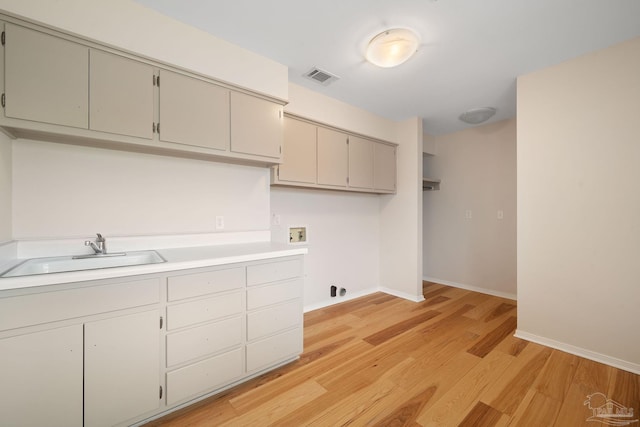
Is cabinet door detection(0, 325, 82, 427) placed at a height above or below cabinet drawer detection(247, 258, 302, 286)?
below

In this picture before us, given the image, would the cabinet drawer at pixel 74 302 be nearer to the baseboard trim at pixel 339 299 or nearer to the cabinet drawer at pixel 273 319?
the cabinet drawer at pixel 273 319

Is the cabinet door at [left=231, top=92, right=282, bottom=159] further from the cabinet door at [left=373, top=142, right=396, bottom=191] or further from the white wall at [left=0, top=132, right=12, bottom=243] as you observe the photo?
the cabinet door at [left=373, top=142, right=396, bottom=191]

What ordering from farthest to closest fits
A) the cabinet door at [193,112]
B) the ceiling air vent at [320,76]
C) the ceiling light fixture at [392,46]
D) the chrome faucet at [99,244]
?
1. the ceiling air vent at [320,76]
2. the ceiling light fixture at [392,46]
3. the cabinet door at [193,112]
4. the chrome faucet at [99,244]

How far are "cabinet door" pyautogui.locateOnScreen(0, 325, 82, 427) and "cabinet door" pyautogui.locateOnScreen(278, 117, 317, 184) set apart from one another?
1.87 meters

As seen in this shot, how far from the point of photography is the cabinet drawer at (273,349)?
1.83 m

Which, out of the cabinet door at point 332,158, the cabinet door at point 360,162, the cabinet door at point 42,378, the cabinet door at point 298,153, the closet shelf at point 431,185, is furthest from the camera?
the closet shelf at point 431,185

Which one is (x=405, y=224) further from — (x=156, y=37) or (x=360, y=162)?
(x=156, y=37)

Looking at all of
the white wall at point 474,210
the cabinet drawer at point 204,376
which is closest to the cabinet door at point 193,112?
the cabinet drawer at point 204,376

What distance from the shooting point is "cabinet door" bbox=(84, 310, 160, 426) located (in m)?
1.29

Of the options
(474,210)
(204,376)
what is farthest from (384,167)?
(204,376)

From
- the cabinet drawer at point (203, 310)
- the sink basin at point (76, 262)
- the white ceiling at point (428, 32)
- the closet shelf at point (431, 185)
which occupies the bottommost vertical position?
the cabinet drawer at point (203, 310)

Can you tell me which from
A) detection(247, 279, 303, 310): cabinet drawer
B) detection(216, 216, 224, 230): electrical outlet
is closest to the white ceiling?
detection(216, 216, 224, 230): electrical outlet

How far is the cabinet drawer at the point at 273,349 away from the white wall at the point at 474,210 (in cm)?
326

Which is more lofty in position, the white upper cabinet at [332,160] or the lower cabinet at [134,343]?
the white upper cabinet at [332,160]
